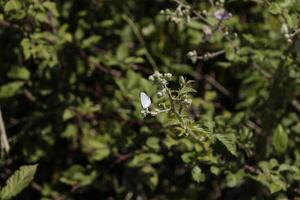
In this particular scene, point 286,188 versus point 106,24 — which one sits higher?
point 106,24

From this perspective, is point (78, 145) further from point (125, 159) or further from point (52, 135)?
point (125, 159)

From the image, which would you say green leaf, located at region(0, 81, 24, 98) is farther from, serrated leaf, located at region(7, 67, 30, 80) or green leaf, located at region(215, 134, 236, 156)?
green leaf, located at region(215, 134, 236, 156)

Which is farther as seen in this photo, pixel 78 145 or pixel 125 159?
pixel 78 145

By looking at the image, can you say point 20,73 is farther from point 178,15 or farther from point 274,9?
point 274,9

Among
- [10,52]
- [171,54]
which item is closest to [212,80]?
[171,54]

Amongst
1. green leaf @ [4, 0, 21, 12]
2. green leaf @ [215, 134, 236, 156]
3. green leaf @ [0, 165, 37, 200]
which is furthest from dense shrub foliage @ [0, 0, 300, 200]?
green leaf @ [0, 165, 37, 200]

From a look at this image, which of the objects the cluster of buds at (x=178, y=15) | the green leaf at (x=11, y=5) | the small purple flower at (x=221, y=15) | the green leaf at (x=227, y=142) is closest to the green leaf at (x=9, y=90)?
the green leaf at (x=11, y=5)
